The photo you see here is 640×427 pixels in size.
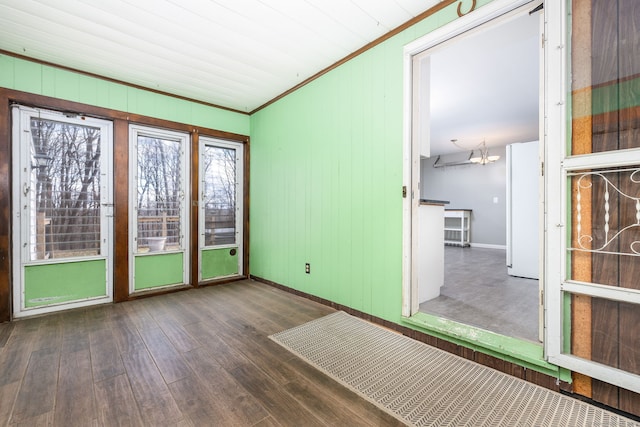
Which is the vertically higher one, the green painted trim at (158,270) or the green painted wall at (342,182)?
the green painted wall at (342,182)

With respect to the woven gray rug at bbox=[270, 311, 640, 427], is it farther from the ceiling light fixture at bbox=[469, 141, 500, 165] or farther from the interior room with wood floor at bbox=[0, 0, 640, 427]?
the ceiling light fixture at bbox=[469, 141, 500, 165]

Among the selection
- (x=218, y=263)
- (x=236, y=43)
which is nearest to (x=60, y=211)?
(x=218, y=263)

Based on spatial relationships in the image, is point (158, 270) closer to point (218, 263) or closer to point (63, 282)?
point (218, 263)

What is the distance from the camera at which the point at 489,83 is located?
3.46m

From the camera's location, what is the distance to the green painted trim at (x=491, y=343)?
1534mm

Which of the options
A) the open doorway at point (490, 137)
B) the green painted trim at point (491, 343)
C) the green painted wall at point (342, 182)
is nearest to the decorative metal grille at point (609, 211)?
the open doorway at point (490, 137)

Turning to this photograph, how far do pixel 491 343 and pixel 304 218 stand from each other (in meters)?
2.05

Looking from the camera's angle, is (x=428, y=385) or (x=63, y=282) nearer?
(x=428, y=385)

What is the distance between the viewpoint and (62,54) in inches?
100

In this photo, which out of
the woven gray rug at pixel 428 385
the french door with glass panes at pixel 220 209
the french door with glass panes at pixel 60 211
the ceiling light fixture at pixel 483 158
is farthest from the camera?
the ceiling light fixture at pixel 483 158

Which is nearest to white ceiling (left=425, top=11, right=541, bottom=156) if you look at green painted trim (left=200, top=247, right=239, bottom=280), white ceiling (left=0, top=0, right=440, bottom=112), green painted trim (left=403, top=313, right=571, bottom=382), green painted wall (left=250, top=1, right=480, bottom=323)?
green painted wall (left=250, top=1, right=480, bottom=323)

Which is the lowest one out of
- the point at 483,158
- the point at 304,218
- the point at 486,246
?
the point at 486,246

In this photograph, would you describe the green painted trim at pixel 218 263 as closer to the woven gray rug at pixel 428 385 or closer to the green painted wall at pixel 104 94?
the green painted wall at pixel 104 94

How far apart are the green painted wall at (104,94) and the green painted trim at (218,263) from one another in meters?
1.72
